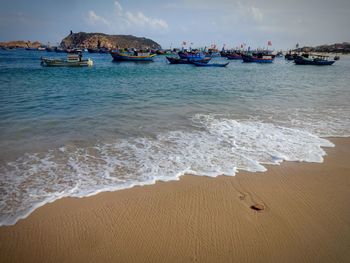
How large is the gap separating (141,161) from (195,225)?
2.89 meters

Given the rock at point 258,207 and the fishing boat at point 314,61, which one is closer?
the rock at point 258,207

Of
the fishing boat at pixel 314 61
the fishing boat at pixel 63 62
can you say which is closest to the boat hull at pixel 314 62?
the fishing boat at pixel 314 61

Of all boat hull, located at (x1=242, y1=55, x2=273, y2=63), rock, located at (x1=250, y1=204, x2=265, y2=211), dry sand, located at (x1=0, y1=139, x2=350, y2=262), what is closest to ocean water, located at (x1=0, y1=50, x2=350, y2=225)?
dry sand, located at (x1=0, y1=139, x2=350, y2=262)

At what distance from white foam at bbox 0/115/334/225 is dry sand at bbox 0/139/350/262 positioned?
1.54 feet

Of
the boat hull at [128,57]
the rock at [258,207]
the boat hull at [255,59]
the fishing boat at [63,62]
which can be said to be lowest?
the rock at [258,207]

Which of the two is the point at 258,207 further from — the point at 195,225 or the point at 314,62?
the point at 314,62

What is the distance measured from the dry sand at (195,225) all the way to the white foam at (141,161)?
1.54ft

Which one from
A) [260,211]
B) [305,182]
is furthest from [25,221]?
[305,182]

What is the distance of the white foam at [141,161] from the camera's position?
511 cm

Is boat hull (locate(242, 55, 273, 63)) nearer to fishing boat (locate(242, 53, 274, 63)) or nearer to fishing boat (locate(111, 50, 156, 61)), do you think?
fishing boat (locate(242, 53, 274, 63))

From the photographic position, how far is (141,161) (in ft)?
21.4

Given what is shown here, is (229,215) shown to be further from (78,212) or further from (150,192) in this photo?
(78,212)

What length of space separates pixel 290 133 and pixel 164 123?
521 centimetres

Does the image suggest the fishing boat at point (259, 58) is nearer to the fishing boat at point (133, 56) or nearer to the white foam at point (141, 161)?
the fishing boat at point (133, 56)
